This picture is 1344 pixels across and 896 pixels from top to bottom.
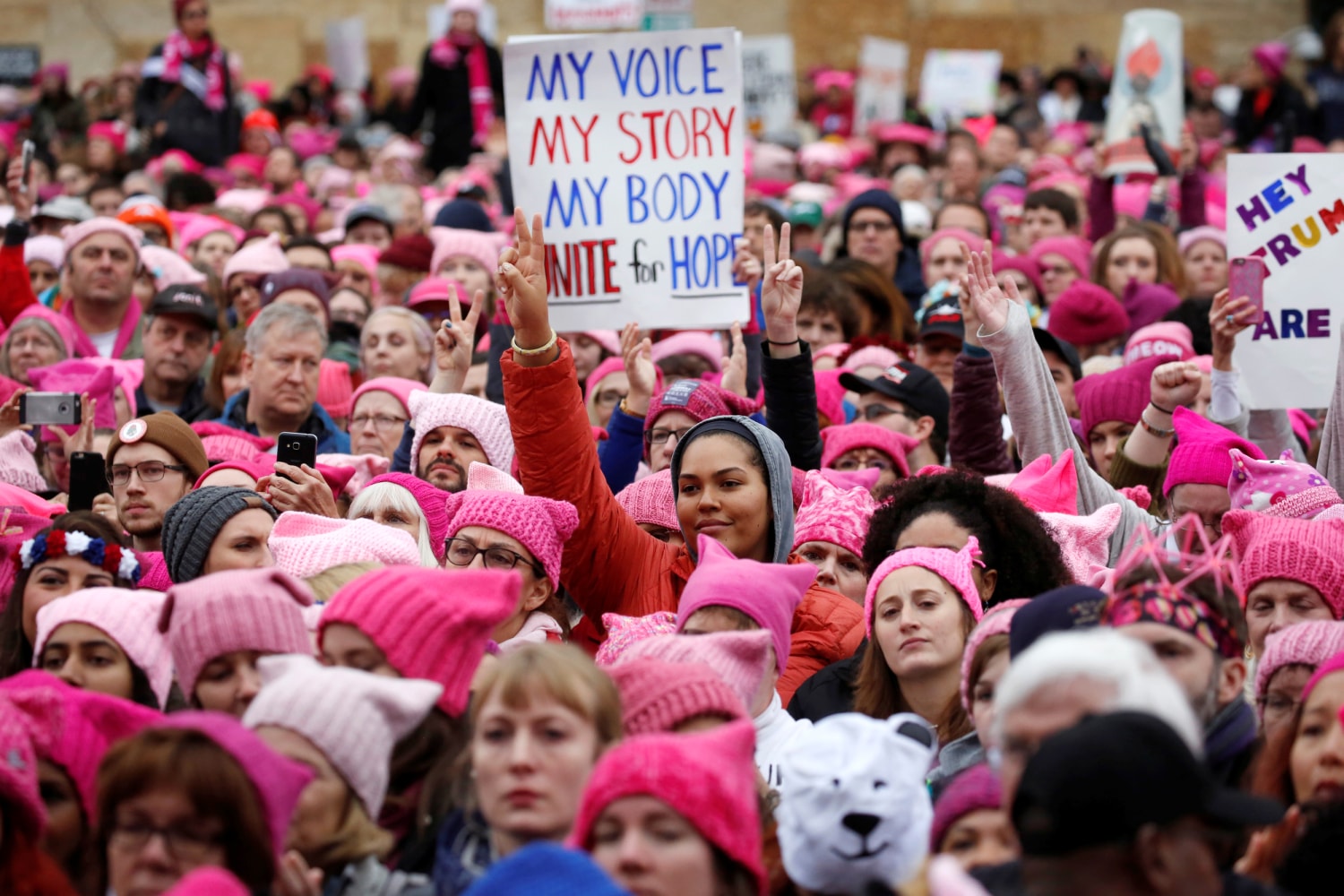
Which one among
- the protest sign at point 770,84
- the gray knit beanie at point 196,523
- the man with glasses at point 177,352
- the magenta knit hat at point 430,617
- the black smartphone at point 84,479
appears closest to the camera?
the magenta knit hat at point 430,617

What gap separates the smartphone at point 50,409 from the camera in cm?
701

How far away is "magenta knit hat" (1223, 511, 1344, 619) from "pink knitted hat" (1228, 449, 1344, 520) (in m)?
0.40

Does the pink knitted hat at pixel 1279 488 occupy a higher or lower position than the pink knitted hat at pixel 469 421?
lower

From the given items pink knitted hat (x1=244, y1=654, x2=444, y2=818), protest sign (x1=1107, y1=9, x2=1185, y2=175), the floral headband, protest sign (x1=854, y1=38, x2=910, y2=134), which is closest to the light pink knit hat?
the floral headband

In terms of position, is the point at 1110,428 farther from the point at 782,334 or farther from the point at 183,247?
the point at 183,247

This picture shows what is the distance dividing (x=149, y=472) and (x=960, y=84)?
14046 millimetres

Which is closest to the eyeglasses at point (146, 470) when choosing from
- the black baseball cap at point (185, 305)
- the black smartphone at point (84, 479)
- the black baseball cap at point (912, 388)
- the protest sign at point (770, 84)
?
the black smartphone at point (84, 479)

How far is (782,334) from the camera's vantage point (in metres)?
6.22

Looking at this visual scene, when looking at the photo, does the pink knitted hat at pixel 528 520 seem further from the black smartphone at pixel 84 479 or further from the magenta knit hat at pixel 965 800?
the magenta knit hat at pixel 965 800

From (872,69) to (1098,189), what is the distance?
272 inches

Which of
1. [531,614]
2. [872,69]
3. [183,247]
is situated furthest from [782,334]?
[872,69]

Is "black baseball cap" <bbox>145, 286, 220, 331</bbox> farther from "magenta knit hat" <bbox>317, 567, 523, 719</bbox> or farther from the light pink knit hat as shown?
"magenta knit hat" <bbox>317, 567, 523, 719</bbox>

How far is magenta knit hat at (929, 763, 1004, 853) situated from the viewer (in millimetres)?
3676

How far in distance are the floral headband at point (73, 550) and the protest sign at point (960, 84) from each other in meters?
14.7
